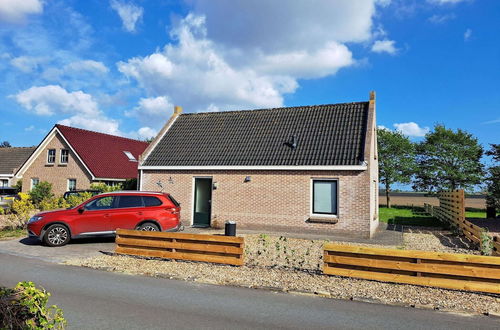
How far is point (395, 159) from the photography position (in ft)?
142

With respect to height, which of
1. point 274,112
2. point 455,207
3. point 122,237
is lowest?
point 122,237

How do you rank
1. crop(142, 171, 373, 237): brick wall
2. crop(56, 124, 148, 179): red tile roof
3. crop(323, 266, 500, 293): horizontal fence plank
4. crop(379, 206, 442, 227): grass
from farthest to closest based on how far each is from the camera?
crop(56, 124, 148, 179): red tile roof < crop(379, 206, 442, 227): grass < crop(142, 171, 373, 237): brick wall < crop(323, 266, 500, 293): horizontal fence plank

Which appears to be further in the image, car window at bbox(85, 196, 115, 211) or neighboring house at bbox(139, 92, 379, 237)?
neighboring house at bbox(139, 92, 379, 237)

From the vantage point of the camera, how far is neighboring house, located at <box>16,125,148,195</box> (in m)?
26.4

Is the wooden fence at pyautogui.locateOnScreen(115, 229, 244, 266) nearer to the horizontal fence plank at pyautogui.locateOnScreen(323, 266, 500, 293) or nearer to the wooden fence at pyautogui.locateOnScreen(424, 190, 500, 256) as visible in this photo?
the horizontal fence plank at pyautogui.locateOnScreen(323, 266, 500, 293)

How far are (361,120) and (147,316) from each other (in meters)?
14.1

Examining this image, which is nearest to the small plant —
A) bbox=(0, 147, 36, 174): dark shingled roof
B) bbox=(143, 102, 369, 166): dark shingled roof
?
bbox=(143, 102, 369, 166): dark shingled roof

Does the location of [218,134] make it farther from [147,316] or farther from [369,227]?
[147,316]

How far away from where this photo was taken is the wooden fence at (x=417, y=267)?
7.23 meters

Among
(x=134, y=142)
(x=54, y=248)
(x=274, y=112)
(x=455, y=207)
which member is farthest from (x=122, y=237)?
(x=134, y=142)

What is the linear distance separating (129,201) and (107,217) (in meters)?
0.90

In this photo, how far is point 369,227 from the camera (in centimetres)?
1459

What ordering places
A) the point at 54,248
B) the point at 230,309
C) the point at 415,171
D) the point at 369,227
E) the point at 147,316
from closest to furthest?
the point at 147,316 < the point at 230,309 < the point at 54,248 < the point at 369,227 < the point at 415,171

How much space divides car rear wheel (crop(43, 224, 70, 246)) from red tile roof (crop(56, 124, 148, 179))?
14.4 meters
